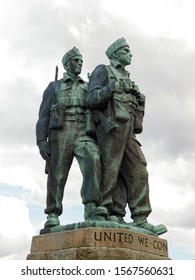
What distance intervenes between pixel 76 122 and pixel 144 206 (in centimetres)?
217

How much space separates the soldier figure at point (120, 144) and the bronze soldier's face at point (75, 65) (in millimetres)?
482

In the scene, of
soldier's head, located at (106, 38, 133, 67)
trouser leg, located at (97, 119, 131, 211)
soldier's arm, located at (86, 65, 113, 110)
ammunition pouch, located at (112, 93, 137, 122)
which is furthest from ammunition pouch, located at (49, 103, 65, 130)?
soldier's head, located at (106, 38, 133, 67)

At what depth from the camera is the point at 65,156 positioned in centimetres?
1066

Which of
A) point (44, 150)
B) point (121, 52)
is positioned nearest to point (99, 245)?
point (44, 150)

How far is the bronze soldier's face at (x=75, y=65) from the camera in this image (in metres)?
11.3

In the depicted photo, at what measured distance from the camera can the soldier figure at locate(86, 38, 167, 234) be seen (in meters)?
10.3

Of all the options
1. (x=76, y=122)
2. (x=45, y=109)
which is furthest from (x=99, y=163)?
(x=45, y=109)

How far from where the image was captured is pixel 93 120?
10688 mm

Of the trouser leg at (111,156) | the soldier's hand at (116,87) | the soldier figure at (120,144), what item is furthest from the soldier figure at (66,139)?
the soldier's hand at (116,87)

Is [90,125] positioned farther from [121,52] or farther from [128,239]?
[128,239]

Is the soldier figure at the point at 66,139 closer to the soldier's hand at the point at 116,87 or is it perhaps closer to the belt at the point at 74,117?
the belt at the point at 74,117

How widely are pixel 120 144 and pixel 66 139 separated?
113 centimetres

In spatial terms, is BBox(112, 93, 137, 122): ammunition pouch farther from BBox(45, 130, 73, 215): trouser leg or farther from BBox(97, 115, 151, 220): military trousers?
BBox(45, 130, 73, 215): trouser leg

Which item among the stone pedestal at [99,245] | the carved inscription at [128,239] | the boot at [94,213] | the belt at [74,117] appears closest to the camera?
the stone pedestal at [99,245]
